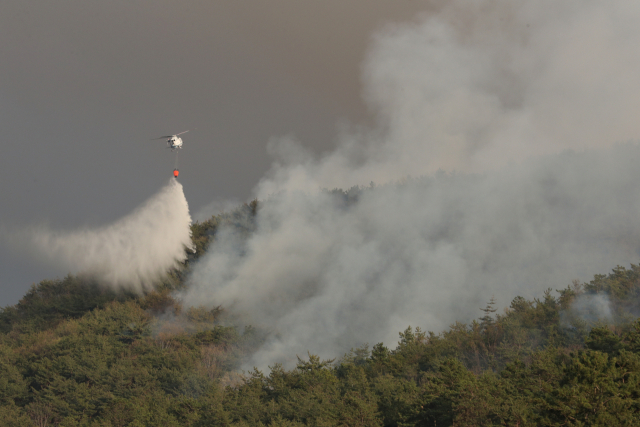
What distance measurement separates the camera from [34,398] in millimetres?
75938

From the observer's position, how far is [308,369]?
60625 millimetres

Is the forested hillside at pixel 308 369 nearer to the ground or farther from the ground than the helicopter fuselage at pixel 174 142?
nearer to the ground

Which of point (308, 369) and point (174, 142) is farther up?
point (174, 142)

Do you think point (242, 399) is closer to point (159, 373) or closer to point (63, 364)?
point (159, 373)

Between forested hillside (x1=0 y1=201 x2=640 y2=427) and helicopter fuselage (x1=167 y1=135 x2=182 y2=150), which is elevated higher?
helicopter fuselage (x1=167 y1=135 x2=182 y2=150)

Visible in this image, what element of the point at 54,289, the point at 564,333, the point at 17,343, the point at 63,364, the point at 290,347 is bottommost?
the point at 564,333

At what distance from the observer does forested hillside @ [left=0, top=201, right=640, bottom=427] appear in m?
34.6

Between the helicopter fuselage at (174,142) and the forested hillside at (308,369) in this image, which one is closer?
the forested hillside at (308,369)

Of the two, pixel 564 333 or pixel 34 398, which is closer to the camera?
pixel 564 333

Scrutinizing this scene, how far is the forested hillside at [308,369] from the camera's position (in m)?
34.6

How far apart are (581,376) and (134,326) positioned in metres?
75.0

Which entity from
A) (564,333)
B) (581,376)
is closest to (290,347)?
(564,333)

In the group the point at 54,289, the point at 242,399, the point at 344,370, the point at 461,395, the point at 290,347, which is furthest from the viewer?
the point at 54,289

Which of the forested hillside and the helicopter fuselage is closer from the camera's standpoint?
the forested hillside
